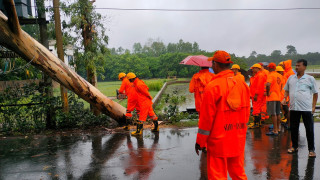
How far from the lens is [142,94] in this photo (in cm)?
680

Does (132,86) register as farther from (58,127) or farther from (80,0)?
(80,0)

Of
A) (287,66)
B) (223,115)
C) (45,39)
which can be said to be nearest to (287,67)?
(287,66)

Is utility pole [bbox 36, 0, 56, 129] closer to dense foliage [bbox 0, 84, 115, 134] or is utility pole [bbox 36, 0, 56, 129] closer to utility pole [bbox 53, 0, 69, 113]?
dense foliage [bbox 0, 84, 115, 134]

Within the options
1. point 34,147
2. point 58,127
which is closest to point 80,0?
point 58,127

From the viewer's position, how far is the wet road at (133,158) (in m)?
4.23

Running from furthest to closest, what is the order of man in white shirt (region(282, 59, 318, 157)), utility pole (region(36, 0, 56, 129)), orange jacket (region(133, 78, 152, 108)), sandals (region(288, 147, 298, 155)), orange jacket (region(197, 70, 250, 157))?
utility pole (region(36, 0, 56, 129))
orange jacket (region(133, 78, 152, 108))
sandals (region(288, 147, 298, 155))
man in white shirt (region(282, 59, 318, 157))
orange jacket (region(197, 70, 250, 157))

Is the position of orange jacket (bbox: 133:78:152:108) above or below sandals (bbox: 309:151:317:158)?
above

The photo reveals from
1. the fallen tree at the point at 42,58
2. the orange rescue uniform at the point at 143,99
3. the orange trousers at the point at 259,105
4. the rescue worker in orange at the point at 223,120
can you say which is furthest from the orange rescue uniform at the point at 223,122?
the orange trousers at the point at 259,105

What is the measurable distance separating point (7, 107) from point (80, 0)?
3798mm

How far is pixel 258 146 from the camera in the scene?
555 cm

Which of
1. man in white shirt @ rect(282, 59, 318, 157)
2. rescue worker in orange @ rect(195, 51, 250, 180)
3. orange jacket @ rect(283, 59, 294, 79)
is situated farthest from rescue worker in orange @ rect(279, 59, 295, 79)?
rescue worker in orange @ rect(195, 51, 250, 180)

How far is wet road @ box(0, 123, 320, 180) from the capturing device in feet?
13.9

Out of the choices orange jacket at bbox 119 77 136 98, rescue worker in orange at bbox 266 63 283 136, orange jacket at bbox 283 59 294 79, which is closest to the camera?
rescue worker in orange at bbox 266 63 283 136

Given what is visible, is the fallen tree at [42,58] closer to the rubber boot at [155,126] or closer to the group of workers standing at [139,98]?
the group of workers standing at [139,98]
